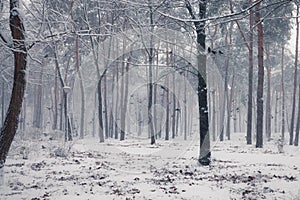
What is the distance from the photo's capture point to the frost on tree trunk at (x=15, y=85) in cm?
854

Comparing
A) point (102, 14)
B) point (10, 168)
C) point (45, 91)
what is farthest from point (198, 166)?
point (45, 91)

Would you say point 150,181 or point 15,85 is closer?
point 15,85

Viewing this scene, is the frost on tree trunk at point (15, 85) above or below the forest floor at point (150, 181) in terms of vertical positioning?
above

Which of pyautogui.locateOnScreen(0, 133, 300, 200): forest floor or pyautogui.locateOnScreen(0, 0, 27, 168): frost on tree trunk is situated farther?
pyautogui.locateOnScreen(0, 0, 27, 168): frost on tree trunk

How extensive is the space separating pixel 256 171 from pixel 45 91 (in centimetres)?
4657

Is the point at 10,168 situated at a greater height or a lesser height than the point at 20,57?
lesser

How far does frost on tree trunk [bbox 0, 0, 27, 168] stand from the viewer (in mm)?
8539

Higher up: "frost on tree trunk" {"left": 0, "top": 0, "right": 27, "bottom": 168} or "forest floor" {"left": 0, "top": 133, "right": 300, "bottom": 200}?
"frost on tree trunk" {"left": 0, "top": 0, "right": 27, "bottom": 168}

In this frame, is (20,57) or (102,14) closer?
(20,57)

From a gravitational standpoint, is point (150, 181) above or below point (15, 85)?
below

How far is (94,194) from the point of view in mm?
7781

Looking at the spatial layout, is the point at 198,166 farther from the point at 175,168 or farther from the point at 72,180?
the point at 72,180

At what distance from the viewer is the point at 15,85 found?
881 cm

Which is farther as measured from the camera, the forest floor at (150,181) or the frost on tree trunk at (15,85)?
the frost on tree trunk at (15,85)
